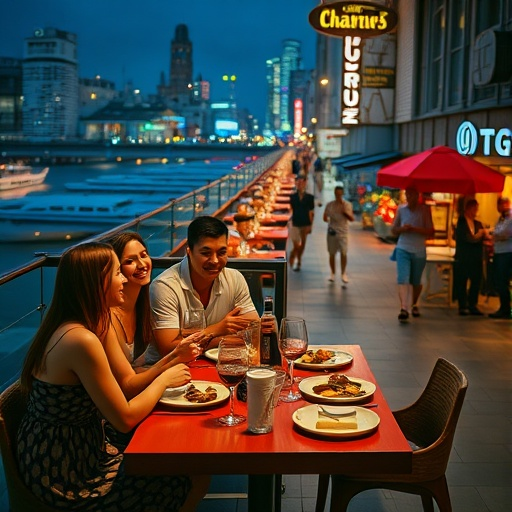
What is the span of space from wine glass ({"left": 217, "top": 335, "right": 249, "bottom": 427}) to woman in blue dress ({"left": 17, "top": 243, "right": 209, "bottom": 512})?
1.10 ft

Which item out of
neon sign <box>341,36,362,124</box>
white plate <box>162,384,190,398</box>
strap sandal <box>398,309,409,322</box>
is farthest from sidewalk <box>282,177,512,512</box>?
neon sign <box>341,36,362,124</box>

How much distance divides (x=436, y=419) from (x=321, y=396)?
974mm

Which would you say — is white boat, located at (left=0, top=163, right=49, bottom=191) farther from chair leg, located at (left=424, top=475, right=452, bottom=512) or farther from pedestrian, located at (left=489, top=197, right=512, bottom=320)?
chair leg, located at (left=424, top=475, right=452, bottom=512)

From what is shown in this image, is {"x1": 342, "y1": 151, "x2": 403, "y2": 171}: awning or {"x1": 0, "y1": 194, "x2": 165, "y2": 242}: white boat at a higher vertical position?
{"x1": 342, "y1": 151, "x2": 403, "y2": 171}: awning

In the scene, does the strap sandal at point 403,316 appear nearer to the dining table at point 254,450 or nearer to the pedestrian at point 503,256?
the pedestrian at point 503,256

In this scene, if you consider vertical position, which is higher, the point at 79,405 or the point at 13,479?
the point at 79,405

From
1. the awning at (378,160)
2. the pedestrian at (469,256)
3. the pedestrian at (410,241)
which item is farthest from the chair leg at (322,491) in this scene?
the awning at (378,160)

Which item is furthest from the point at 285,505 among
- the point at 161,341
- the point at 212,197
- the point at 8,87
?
the point at 8,87

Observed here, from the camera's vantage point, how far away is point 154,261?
5496 mm

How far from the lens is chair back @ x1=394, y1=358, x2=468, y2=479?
3766 millimetres

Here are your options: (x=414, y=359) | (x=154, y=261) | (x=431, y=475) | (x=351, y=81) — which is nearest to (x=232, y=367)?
(x=431, y=475)

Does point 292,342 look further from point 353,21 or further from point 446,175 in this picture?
point 446,175

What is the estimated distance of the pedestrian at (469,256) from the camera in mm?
10992

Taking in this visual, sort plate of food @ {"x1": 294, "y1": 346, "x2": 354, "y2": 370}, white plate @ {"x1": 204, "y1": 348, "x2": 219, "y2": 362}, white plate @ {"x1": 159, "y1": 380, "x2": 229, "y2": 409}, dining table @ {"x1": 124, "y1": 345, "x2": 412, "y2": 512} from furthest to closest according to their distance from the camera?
white plate @ {"x1": 204, "y1": 348, "x2": 219, "y2": 362}
plate of food @ {"x1": 294, "y1": 346, "x2": 354, "y2": 370}
white plate @ {"x1": 159, "y1": 380, "x2": 229, "y2": 409}
dining table @ {"x1": 124, "y1": 345, "x2": 412, "y2": 512}
